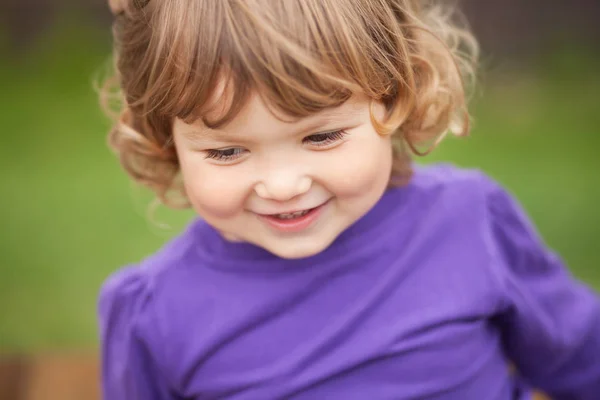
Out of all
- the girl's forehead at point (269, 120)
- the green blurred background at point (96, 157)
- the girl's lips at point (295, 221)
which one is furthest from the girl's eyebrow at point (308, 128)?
Result: the green blurred background at point (96, 157)

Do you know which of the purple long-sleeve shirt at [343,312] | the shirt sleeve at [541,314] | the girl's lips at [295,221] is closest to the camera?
the girl's lips at [295,221]

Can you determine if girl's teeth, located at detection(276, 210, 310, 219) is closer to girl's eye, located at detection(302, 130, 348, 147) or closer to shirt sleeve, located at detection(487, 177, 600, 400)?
girl's eye, located at detection(302, 130, 348, 147)

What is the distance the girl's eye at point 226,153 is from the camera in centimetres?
102

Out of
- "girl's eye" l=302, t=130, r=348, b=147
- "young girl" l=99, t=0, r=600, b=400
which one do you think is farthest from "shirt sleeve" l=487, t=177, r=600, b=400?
"girl's eye" l=302, t=130, r=348, b=147

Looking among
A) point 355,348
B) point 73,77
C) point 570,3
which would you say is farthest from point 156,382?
point 570,3

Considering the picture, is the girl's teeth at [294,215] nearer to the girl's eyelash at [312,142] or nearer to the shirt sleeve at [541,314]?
the girl's eyelash at [312,142]

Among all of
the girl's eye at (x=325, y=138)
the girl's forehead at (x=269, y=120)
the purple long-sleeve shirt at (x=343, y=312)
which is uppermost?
the girl's forehead at (x=269, y=120)

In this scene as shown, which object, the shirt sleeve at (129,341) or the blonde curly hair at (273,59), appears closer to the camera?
the blonde curly hair at (273,59)

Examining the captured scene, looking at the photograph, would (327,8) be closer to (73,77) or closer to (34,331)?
(34,331)

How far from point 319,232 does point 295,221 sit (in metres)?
0.04

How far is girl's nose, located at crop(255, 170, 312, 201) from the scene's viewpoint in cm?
100

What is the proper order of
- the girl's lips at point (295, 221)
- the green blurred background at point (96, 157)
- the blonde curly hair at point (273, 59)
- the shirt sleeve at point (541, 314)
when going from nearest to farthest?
the blonde curly hair at point (273, 59) < the girl's lips at point (295, 221) < the shirt sleeve at point (541, 314) < the green blurred background at point (96, 157)

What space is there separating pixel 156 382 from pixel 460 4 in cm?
249

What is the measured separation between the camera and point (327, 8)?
3.15ft
